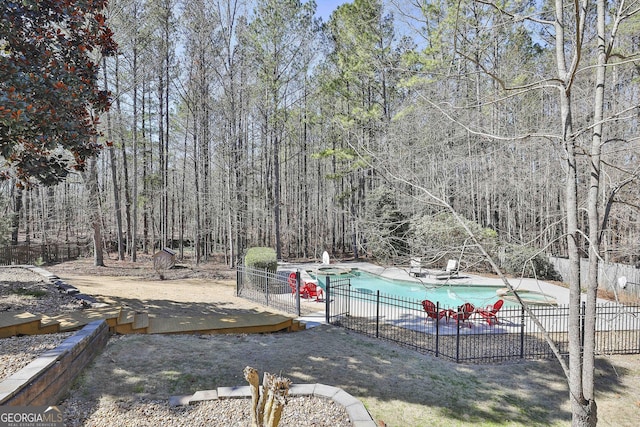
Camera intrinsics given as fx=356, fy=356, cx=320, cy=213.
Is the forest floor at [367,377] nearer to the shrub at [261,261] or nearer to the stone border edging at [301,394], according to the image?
the stone border edging at [301,394]

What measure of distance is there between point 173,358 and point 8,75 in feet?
15.3

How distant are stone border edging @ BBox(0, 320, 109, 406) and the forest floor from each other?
0.51 feet

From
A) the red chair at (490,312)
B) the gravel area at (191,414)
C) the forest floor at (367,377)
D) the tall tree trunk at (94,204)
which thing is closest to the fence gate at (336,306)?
the forest floor at (367,377)

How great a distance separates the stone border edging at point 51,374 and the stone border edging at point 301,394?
1.19 m

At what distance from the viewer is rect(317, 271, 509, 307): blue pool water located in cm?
1258

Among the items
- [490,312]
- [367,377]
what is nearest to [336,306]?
[490,312]

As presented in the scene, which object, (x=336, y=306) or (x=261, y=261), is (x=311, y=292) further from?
(x=261, y=261)

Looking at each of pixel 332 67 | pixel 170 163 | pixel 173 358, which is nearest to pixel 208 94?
pixel 332 67

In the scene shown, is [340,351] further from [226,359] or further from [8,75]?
[8,75]

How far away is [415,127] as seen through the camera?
649 inches

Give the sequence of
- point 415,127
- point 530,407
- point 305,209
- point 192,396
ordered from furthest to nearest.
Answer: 1. point 305,209
2. point 415,127
3. point 530,407
4. point 192,396

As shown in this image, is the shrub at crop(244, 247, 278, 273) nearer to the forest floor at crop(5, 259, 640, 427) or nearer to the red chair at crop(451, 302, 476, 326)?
the forest floor at crop(5, 259, 640, 427)

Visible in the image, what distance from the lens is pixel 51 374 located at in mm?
3723

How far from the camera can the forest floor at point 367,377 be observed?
4320 mm
